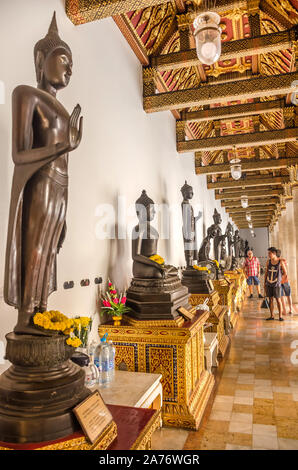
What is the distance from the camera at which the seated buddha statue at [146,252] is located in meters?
3.53

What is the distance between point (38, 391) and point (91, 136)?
8.63 feet

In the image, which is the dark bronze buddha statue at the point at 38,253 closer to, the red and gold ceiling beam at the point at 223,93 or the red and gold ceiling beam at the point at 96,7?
the red and gold ceiling beam at the point at 96,7

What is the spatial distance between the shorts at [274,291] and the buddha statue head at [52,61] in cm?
741

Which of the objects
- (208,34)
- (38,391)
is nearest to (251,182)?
(208,34)

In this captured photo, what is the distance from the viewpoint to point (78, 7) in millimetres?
3213

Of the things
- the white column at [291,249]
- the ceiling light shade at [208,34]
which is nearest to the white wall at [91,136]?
the ceiling light shade at [208,34]

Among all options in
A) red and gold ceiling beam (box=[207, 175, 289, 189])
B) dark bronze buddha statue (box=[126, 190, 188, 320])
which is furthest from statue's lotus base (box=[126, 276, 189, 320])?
red and gold ceiling beam (box=[207, 175, 289, 189])

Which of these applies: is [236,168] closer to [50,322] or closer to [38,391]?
[50,322]

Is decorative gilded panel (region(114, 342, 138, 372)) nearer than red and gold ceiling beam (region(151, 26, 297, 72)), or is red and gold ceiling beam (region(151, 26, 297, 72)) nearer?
decorative gilded panel (region(114, 342, 138, 372))

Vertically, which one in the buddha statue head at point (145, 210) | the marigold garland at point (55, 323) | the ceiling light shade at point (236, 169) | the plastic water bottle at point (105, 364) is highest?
the ceiling light shade at point (236, 169)

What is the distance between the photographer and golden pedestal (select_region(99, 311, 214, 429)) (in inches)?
126

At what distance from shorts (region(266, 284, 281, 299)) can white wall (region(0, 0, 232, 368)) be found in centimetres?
410

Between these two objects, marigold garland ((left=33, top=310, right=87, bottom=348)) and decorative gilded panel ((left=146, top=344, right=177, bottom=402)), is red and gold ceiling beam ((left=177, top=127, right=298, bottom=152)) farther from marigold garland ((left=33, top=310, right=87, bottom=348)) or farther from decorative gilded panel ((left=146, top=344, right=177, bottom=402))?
marigold garland ((left=33, top=310, right=87, bottom=348))

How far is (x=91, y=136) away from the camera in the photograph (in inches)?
138
